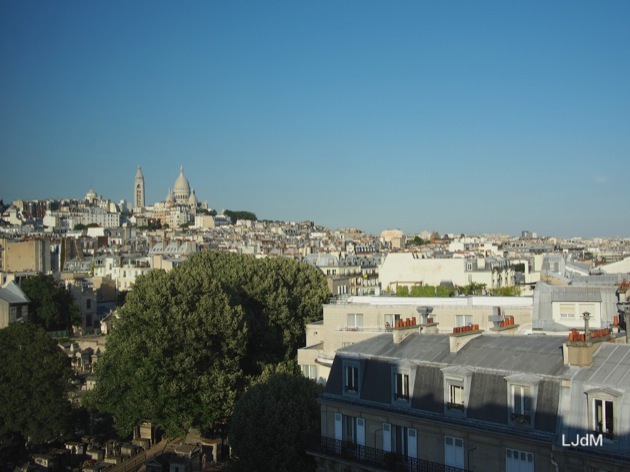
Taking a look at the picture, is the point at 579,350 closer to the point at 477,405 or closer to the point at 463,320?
the point at 477,405

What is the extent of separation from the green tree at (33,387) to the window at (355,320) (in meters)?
12.2

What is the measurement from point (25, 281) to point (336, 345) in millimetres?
38521

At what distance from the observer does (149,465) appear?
80.4 ft

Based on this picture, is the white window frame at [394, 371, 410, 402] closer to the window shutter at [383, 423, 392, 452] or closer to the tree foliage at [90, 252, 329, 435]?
the window shutter at [383, 423, 392, 452]

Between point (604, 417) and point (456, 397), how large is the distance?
2.88 m

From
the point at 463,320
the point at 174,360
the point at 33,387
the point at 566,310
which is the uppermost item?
the point at 566,310

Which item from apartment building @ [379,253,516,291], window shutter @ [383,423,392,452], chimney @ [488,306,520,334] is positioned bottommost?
window shutter @ [383,423,392,452]

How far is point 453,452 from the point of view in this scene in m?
13.6

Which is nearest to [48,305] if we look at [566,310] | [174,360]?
[174,360]

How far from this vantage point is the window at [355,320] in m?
26.9

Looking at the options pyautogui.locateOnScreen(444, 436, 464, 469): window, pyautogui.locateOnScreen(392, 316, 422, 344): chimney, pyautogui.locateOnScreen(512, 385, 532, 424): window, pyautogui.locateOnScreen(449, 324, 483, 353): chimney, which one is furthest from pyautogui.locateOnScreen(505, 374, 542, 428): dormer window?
pyautogui.locateOnScreen(392, 316, 422, 344): chimney

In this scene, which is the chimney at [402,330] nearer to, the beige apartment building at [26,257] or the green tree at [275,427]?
the green tree at [275,427]

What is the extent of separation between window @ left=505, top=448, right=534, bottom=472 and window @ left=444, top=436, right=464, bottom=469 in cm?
89

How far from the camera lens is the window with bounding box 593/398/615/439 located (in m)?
11.7
